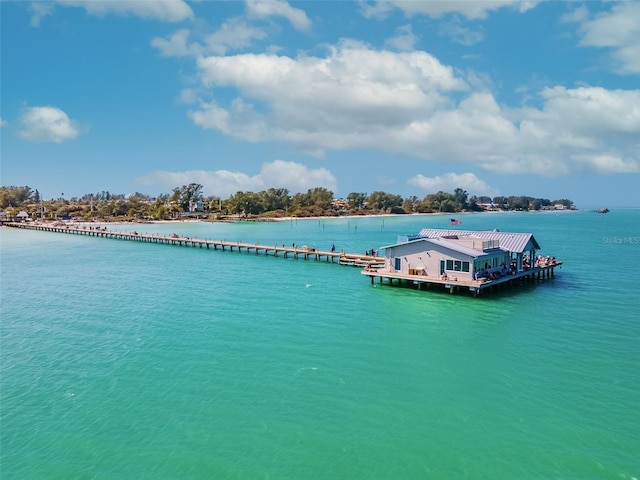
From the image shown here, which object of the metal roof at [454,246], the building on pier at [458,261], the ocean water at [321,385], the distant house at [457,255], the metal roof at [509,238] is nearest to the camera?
the ocean water at [321,385]

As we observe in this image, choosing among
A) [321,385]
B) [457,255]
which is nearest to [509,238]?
[457,255]

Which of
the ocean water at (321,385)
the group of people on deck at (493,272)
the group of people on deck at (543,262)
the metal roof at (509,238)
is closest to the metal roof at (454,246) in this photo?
the group of people on deck at (493,272)

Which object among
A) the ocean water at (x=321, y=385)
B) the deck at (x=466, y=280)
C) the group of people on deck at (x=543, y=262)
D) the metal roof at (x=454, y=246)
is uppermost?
the metal roof at (x=454, y=246)

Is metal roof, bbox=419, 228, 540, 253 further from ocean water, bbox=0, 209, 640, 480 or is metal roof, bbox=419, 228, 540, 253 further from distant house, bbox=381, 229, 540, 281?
ocean water, bbox=0, 209, 640, 480

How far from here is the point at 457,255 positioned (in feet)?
138

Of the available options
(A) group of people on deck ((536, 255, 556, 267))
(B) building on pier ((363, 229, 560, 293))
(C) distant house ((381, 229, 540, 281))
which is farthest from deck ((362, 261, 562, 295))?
(C) distant house ((381, 229, 540, 281))

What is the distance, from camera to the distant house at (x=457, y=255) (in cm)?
4175

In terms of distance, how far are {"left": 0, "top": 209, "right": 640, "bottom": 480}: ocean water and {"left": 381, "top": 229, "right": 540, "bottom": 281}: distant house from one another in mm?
2853

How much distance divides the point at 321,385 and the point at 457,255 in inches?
955

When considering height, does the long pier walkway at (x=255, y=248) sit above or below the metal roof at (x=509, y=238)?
below

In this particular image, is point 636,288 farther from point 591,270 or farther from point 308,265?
point 308,265

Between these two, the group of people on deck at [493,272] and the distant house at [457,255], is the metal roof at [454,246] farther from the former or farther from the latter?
the group of people on deck at [493,272]

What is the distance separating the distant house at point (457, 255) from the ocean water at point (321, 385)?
285 centimetres

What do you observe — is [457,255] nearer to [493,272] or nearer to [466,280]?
Result: [466,280]
